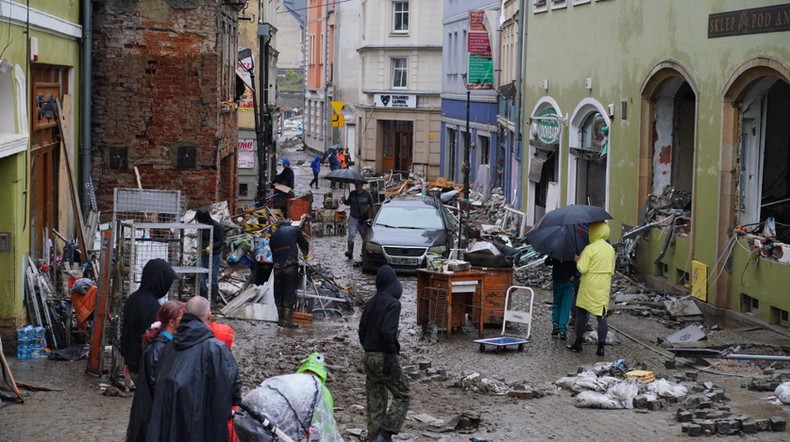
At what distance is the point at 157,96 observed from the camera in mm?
21438

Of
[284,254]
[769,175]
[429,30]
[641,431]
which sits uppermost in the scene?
[429,30]

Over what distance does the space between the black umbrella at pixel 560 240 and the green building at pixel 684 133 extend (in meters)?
2.83

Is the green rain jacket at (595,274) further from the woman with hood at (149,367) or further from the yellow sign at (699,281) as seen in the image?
the woman with hood at (149,367)

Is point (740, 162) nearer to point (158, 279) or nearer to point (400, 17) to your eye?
point (158, 279)

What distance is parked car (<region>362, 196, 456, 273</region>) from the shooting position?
75.9 feet

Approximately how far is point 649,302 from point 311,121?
6003 centimetres

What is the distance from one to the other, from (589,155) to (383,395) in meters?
16.9

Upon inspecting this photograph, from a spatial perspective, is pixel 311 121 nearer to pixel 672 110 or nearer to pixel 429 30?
pixel 429 30

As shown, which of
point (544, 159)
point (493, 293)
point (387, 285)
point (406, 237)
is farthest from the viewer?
point (544, 159)

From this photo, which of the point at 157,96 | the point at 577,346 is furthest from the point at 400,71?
the point at 577,346

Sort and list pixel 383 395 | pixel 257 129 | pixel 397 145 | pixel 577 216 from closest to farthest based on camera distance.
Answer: pixel 383 395, pixel 577 216, pixel 257 129, pixel 397 145

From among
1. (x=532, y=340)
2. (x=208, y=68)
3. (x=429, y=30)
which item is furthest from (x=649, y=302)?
(x=429, y=30)

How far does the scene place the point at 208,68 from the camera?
21.5 m

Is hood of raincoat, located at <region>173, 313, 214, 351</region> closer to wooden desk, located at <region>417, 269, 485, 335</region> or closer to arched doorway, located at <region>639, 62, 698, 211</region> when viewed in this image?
wooden desk, located at <region>417, 269, 485, 335</region>
